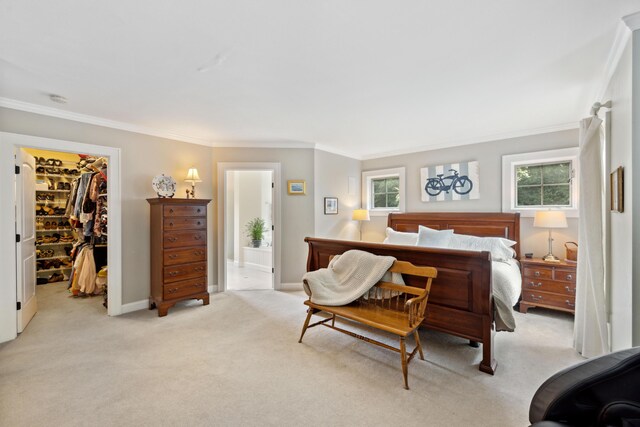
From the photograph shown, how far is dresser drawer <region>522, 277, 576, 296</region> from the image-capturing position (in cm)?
337

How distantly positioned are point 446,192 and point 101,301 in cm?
563

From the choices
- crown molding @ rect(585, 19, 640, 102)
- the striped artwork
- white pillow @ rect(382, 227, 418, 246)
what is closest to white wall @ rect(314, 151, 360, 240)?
white pillow @ rect(382, 227, 418, 246)

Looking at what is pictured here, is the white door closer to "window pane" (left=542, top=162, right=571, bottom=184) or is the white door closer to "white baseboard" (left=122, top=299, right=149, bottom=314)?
"white baseboard" (left=122, top=299, right=149, bottom=314)

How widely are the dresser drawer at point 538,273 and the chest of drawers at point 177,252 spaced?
170 inches

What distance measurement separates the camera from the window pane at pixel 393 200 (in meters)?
5.54

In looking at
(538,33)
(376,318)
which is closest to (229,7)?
(538,33)

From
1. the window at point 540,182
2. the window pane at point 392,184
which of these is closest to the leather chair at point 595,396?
the window at point 540,182

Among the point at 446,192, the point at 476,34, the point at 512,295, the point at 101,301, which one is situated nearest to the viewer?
the point at 476,34

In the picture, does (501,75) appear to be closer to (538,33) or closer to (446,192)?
(538,33)

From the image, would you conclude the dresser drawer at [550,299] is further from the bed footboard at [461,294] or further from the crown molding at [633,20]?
the crown molding at [633,20]

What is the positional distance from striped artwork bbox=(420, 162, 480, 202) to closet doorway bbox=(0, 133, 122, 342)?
15.4 feet

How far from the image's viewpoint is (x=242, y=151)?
4.71m

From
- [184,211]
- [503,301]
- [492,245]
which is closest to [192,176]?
[184,211]

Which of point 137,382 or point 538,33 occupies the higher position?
point 538,33
